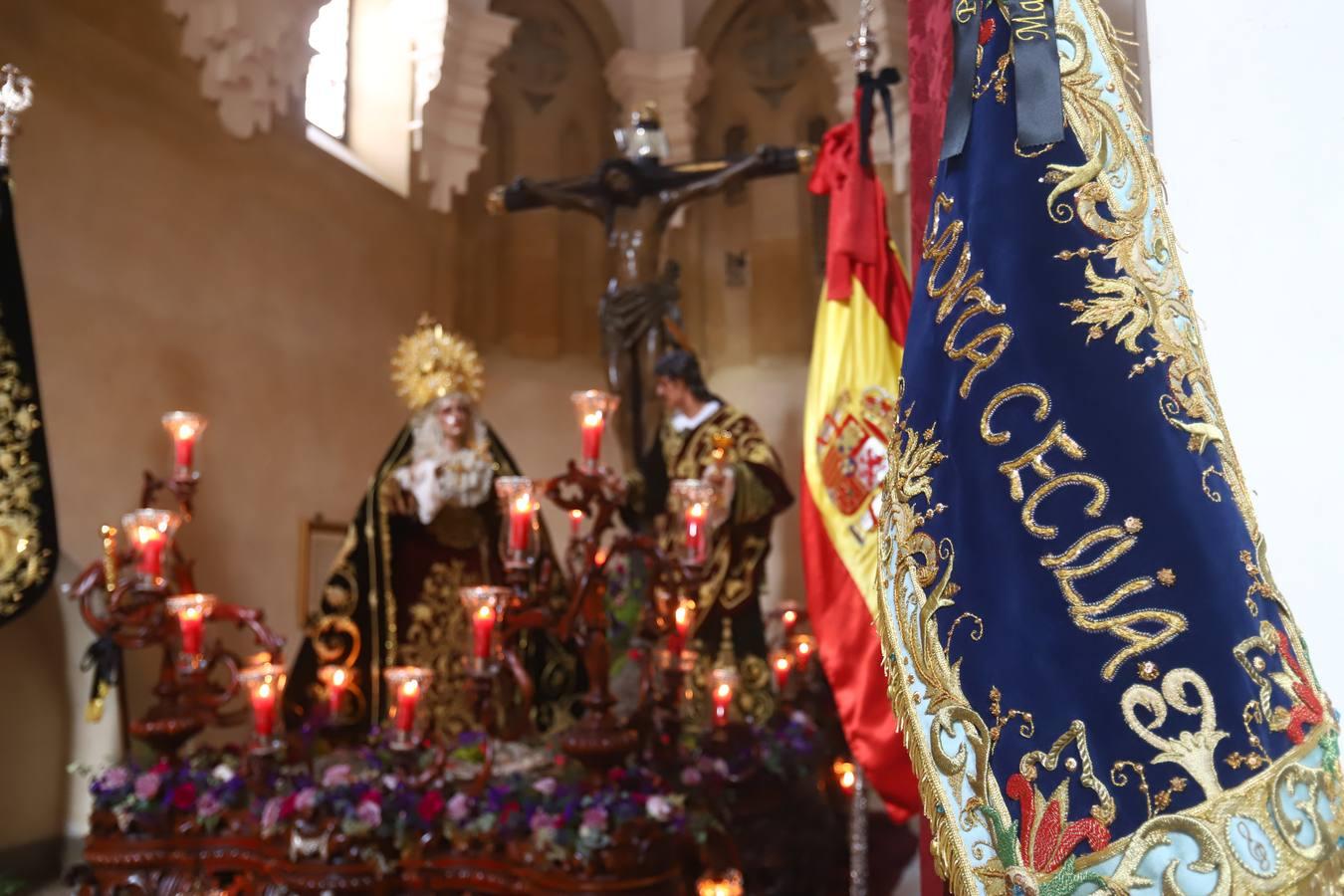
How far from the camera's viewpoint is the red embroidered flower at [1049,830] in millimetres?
Answer: 1010

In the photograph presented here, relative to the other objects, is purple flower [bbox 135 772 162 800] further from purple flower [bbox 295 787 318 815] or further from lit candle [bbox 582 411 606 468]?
lit candle [bbox 582 411 606 468]

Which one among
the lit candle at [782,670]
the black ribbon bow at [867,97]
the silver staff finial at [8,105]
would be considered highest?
the silver staff finial at [8,105]

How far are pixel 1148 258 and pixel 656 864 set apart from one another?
2.45 meters

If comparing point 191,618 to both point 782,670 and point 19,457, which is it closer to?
point 19,457

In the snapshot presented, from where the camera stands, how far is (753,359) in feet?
25.7

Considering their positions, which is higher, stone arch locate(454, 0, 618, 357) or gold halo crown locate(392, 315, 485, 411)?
stone arch locate(454, 0, 618, 357)

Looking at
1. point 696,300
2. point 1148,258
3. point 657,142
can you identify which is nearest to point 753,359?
point 696,300

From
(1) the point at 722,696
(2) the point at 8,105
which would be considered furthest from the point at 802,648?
(2) the point at 8,105

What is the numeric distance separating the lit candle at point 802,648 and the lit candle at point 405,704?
5.94 feet

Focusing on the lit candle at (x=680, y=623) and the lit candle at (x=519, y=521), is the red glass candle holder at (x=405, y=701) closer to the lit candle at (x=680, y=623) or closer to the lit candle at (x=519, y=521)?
the lit candle at (x=519, y=521)

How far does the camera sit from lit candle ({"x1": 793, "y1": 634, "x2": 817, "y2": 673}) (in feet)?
15.8

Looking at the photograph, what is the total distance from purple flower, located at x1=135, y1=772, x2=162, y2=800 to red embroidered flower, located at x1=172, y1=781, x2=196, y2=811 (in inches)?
2.2

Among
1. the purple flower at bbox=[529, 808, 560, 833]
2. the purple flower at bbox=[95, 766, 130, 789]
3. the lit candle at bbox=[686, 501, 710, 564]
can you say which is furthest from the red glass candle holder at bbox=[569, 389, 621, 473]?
the purple flower at bbox=[95, 766, 130, 789]

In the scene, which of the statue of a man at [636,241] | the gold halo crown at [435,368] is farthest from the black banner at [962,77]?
the statue of a man at [636,241]
